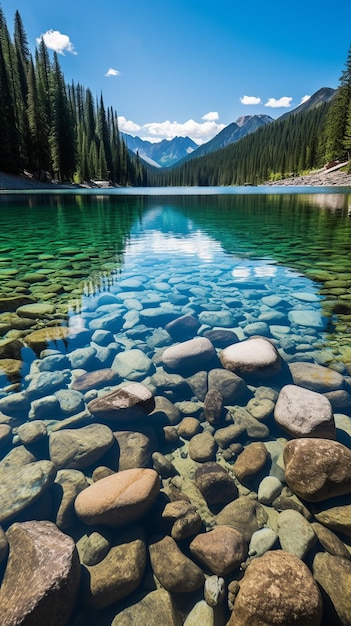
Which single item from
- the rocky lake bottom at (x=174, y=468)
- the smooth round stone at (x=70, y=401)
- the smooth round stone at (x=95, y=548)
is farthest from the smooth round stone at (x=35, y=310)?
the smooth round stone at (x=95, y=548)

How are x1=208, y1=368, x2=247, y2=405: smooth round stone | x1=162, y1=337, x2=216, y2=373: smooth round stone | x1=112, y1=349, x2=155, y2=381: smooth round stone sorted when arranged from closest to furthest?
x1=208, y1=368, x2=247, y2=405: smooth round stone, x1=112, y1=349, x2=155, y2=381: smooth round stone, x1=162, y1=337, x2=216, y2=373: smooth round stone

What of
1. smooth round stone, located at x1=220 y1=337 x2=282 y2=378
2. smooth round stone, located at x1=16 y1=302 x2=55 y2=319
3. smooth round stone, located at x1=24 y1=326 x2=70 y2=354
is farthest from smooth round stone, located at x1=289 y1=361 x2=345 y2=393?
smooth round stone, located at x1=16 y1=302 x2=55 y2=319

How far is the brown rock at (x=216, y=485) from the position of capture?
2215 millimetres

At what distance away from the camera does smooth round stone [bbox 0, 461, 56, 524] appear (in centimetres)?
202

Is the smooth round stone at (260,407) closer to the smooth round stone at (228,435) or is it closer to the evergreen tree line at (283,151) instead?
the smooth round stone at (228,435)

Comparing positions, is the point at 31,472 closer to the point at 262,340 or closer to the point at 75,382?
the point at 75,382

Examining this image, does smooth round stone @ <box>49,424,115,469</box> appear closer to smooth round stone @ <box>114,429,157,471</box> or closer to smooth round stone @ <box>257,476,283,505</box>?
smooth round stone @ <box>114,429,157,471</box>

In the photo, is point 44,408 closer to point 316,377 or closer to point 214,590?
point 214,590

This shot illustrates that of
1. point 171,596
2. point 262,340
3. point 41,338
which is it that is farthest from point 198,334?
point 171,596

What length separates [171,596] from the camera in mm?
1677

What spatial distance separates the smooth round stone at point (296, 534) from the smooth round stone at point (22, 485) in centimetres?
164

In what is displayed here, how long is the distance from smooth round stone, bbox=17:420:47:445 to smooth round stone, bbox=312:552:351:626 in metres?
2.22

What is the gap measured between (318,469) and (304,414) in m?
0.55

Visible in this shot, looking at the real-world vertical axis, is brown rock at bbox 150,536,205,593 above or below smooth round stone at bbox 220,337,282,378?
below
